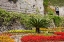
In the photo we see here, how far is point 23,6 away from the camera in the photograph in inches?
1799

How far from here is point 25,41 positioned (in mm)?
17406

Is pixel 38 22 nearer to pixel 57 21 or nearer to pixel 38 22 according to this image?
pixel 38 22

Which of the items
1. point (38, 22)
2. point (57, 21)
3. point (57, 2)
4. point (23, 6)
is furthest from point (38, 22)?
point (57, 2)

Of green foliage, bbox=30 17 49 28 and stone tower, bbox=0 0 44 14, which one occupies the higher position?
stone tower, bbox=0 0 44 14

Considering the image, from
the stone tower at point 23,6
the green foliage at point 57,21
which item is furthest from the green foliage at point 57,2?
the green foliage at point 57,21

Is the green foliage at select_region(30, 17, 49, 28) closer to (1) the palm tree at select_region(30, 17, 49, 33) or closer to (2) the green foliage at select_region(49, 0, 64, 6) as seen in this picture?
(1) the palm tree at select_region(30, 17, 49, 33)

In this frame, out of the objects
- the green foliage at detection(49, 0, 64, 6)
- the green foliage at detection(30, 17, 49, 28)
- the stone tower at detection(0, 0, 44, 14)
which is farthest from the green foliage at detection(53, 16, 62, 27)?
the green foliage at detection(30, 17, 49, 28)

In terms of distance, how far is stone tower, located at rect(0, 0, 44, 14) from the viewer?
4326cm

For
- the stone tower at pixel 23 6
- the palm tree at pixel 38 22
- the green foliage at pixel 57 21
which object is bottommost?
the green foliage at pixel 57 21

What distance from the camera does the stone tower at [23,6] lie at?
43256mm

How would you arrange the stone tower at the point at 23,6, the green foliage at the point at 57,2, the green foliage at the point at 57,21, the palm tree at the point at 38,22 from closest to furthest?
the palm tree at the point at 38,22, the stone tower at the point at 23,6, the green foliage at the point at 57,21, the green foliage at the point at 57,2

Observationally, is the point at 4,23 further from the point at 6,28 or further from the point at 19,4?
the point at 19,4

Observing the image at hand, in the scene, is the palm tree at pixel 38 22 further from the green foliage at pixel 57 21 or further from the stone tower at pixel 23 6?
the green foliage at pixel 57 21

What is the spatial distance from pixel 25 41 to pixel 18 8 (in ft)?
90.8
